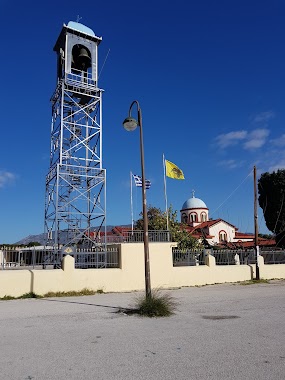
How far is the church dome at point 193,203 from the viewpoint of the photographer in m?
72.7

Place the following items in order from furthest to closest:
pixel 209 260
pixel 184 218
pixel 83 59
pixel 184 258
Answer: pixel 184 218
pixel 83 59
pixel 209 260
pixel 184 258

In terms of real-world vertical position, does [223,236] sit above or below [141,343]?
above

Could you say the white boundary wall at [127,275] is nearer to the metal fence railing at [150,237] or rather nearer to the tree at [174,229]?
the metal fence railing at [150,237]

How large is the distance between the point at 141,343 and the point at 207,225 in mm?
61492

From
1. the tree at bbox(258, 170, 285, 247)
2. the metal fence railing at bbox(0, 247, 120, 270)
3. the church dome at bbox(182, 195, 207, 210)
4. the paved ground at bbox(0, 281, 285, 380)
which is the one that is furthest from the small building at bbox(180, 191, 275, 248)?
the paved ground at bbox(0, 281, 285, 380)

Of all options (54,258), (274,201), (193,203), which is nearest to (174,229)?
(274,201)

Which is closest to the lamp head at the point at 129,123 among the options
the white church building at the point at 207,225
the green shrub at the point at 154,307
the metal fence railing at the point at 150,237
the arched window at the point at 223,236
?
the green shrub at the point at 154,307

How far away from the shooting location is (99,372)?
5.22 metres

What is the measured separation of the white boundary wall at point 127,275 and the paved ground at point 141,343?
9.42ft

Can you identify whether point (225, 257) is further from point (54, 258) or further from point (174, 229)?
point (174, 229)

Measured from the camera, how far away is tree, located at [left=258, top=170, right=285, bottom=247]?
44.9 m

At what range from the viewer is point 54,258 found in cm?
1844

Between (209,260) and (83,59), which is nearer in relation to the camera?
(209,260)

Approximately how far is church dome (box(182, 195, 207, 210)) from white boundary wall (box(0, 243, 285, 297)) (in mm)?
49354
